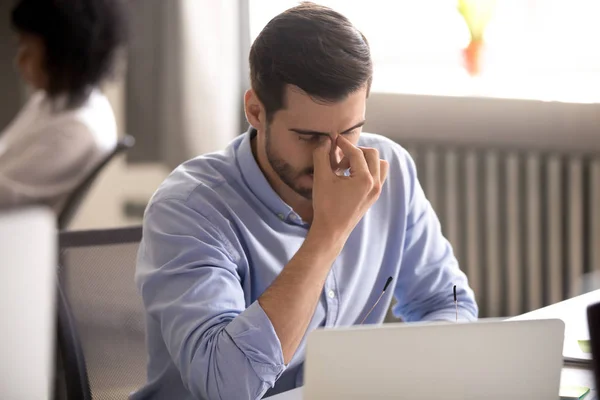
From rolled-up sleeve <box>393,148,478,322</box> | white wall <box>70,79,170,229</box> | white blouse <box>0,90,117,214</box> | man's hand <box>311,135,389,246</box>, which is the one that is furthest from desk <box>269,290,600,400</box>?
white wall <box>70,79,170,229</box>

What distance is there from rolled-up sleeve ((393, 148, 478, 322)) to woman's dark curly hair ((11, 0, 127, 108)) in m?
1.71

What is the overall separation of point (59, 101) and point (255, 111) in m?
1.65

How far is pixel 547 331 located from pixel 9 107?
297 centimetres

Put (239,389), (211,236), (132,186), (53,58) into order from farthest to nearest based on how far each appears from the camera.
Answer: (132,186), (53,58), (211,236), (239,389)

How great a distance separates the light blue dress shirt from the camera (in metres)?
1.35

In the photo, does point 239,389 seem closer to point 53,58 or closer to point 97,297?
point 97,297

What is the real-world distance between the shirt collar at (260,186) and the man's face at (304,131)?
0.03 metres

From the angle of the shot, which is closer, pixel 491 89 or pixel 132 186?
pixel 491 89

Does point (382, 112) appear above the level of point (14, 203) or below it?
above

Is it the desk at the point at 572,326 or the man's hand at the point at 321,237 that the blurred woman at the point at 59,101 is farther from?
the desk at the point at 572,326

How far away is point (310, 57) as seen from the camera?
4.96 feet

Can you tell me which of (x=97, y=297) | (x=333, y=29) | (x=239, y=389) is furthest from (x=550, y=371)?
(x=97, y=297)

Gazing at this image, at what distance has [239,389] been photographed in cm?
132

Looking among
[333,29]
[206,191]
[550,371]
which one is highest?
[333,29]
